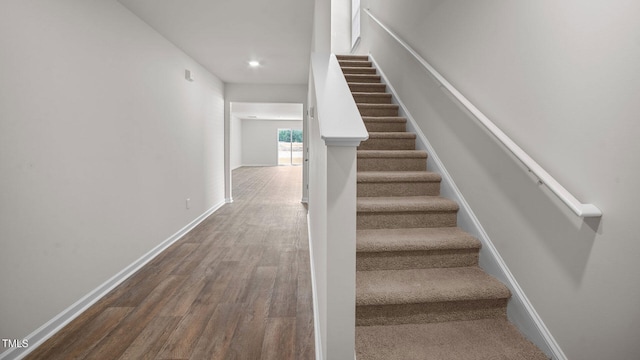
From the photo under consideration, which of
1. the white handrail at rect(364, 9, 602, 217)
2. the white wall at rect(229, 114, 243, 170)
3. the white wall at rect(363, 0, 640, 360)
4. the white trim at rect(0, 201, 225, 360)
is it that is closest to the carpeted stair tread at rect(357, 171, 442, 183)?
the white wall at rect(363, 0, 640, 360)

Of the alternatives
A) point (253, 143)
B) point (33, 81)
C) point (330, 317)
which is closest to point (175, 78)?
point (33, 81)

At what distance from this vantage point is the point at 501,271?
1.76m

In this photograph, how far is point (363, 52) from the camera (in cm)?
546

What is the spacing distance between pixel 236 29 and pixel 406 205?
2.65 metres

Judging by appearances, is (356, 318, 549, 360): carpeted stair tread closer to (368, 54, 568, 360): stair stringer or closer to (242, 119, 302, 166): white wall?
(368, 54, 568, 360): stair stringer

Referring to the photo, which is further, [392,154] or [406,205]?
[392,154]

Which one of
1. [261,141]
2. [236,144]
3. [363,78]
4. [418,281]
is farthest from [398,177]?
[261,141]

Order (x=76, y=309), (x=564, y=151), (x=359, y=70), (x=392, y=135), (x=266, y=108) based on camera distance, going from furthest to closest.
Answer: (x=266, y=108) → (x=359, y=70) → (x=392, y=135) → (x=76, y=309) → (x=564, y=151)

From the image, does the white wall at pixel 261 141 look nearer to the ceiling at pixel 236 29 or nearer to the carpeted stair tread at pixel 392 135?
the ceiling at pixel 236 29

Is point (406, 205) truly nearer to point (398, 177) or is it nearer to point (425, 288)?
point (398, 177)

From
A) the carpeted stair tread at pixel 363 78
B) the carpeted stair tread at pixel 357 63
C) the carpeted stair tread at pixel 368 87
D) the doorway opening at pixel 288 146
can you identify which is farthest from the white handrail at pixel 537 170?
the doorway opening at pixel 288 146

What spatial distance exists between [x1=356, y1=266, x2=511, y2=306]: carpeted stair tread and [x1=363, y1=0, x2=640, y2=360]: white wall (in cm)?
18

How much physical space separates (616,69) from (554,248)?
2.55 feet

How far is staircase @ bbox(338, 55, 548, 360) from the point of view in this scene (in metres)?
1.50
